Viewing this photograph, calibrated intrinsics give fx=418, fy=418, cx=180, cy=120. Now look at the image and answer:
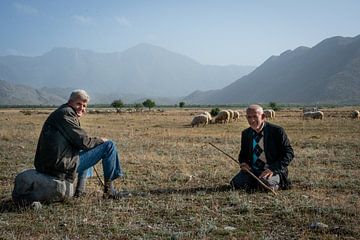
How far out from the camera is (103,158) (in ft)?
26.2

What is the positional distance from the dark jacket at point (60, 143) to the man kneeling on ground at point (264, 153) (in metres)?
3.36

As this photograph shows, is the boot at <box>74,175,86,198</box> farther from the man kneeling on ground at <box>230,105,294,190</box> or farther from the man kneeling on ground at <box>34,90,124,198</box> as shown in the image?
the man kneeling on ground at <box>230,105,294,190</box>

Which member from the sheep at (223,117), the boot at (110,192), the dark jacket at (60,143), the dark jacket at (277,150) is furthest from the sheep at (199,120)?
the dark jacket at (60,143)

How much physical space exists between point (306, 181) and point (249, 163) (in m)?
1.70

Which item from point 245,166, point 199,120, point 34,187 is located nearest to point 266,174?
point 245,166

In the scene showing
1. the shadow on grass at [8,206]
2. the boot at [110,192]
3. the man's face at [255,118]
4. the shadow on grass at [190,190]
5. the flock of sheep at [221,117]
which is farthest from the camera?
the flock of sheep at [221,117]

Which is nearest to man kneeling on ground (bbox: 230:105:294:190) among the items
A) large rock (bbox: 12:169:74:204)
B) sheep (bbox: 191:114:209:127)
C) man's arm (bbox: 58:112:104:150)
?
man's arm (bbox: 58:112:104:150)

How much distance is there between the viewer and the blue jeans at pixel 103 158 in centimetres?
787

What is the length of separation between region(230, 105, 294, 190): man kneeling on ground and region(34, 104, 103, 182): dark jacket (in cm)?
336

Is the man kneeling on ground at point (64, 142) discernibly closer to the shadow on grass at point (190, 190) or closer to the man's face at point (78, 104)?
the man's face at point (78, 104)

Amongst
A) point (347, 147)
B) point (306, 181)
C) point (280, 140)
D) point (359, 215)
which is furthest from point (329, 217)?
point (347, 147)

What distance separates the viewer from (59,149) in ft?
23.8

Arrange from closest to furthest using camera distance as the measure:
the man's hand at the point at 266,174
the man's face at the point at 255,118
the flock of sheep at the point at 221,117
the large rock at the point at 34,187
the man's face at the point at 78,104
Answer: the large rock at the point at 34,187
the man's face at the point at 78,104
the man's hand at the point at 266,174
the man's face at the point at 255,118
the flock of sheep at the point at 221,117

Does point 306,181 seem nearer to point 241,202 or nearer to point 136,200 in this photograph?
point 241,202
